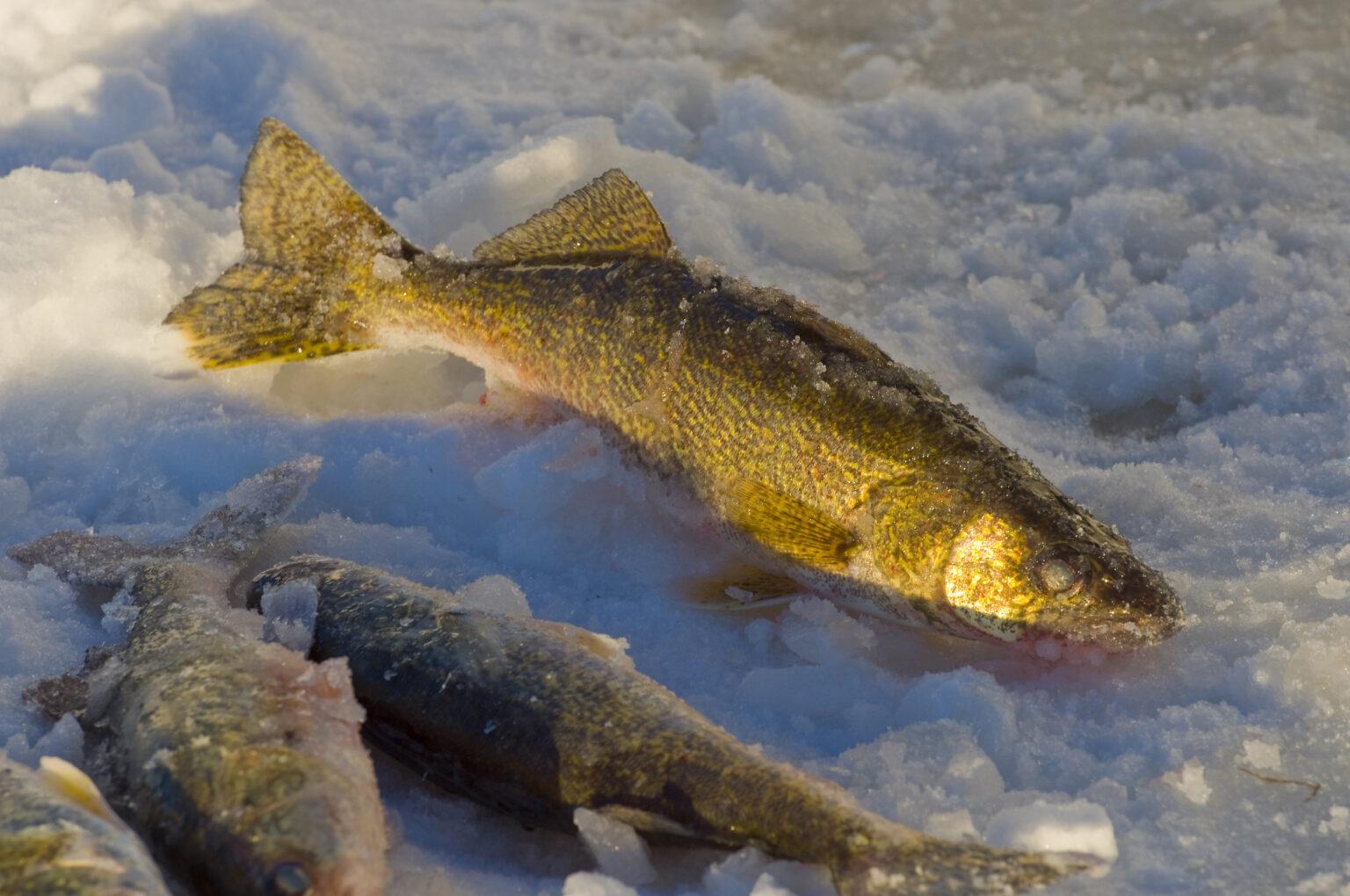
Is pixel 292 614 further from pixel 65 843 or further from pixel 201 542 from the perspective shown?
pixel 65 843

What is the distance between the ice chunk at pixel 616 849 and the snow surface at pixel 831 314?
0.14 feet

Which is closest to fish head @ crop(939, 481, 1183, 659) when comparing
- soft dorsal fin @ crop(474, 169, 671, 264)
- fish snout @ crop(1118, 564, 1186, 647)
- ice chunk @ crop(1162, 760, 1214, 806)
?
fish snout @ crop(1118, 564, 1186, 647)

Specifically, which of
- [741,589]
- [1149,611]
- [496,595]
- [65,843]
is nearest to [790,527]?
[741,589]

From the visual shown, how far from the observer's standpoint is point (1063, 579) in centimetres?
337

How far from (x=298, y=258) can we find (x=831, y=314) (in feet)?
6.30

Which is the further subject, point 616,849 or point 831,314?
point 831,314

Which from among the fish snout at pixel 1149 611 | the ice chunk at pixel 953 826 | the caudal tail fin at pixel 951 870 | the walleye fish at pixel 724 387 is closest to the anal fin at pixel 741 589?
the walleye fish at pixel 724 387

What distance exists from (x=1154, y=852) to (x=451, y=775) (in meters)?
1.53

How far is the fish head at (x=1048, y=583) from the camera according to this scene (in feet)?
11.0

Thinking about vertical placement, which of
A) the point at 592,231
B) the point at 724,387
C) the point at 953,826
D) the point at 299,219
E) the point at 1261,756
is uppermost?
the point at 592,231

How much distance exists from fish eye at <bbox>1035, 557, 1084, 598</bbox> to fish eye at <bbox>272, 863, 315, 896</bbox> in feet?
6.27

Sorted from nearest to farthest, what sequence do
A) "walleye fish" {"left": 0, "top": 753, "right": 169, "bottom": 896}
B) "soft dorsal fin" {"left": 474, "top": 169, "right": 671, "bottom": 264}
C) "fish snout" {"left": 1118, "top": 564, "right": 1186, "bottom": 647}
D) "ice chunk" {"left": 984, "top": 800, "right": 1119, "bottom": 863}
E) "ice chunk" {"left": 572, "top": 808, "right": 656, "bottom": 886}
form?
"walleye fish" {"left": 0, "top": 753, "right": 169, "bottom": 896}
"ice chunk" {"left": 984, "top": 800, "right": 1119, "bottom": 863}
"ice chunk" {"left": 572, "top": 808, "right": 656, "bottom": 886}
"fish snout" {"left": 1118, "top": 564, "right": 1186, "bottom": 647}
"soft dorsal fin" {"left": 474, "top": 169, "right": 671, "bottom": 264}

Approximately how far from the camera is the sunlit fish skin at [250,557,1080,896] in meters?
2.57

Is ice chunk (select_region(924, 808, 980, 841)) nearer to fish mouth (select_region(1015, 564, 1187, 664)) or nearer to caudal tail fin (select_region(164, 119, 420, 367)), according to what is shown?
fish mouth (select_region(1015, 564, 1187, 664))
